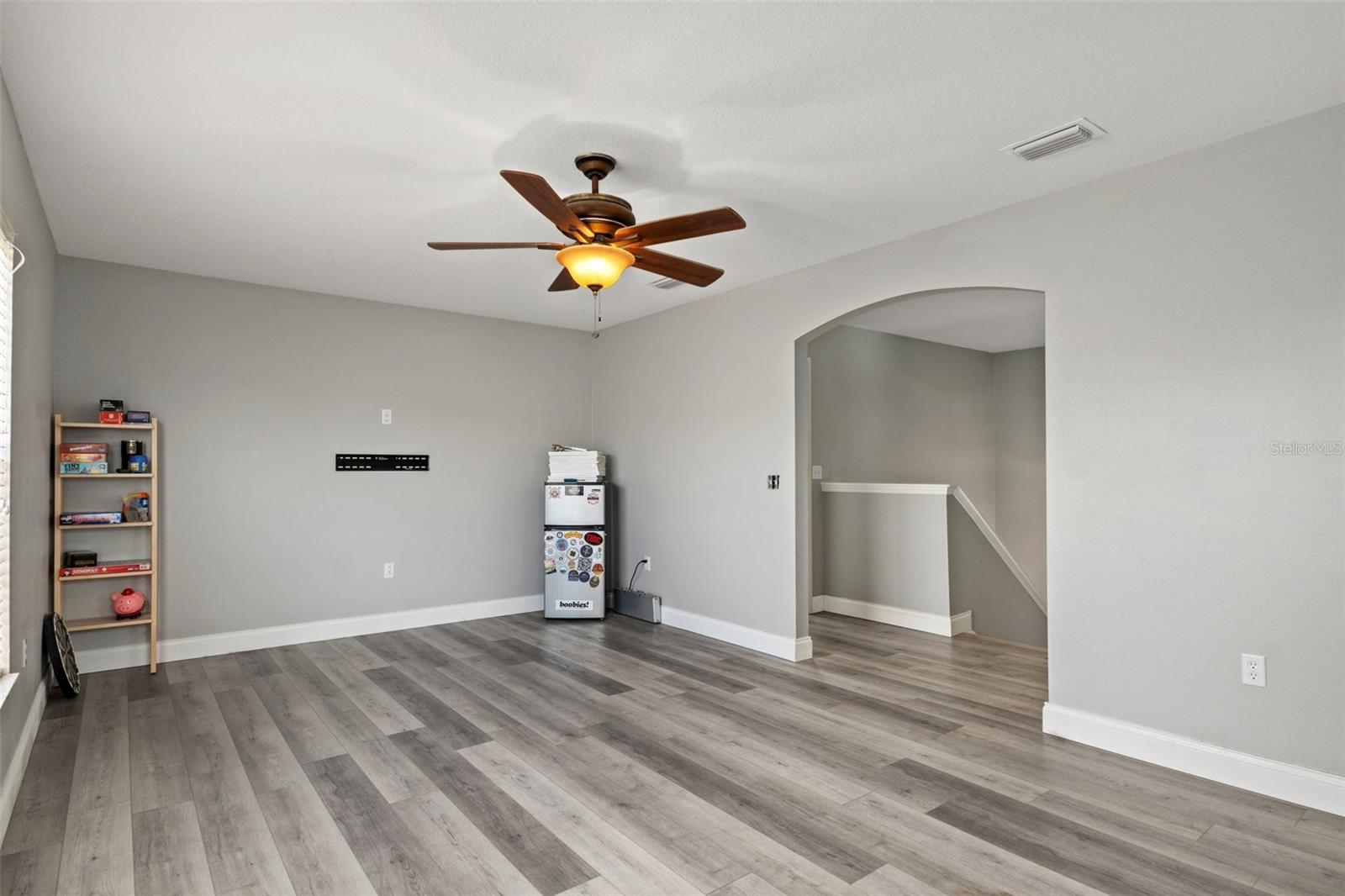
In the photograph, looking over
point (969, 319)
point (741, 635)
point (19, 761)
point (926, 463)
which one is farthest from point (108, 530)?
point (926, 463)

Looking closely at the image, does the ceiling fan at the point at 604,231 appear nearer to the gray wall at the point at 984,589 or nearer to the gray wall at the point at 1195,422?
the gray wall at the point at 1195,422

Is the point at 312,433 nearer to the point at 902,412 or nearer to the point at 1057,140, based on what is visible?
the point at 1057,140

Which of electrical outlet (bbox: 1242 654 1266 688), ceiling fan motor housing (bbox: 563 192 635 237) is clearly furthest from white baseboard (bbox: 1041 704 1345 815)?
ceiling fan motor housing (bbox: 563 192 635 237)

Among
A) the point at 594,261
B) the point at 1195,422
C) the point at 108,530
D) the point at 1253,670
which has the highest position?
the point at 594,261

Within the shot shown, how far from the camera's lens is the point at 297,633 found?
5094 millimetres

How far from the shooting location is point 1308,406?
267 centimetres

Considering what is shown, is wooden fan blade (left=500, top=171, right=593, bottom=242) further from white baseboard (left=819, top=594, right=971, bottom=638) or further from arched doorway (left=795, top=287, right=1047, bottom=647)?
white baseboard (left=819, top=594, right=971, bottom=638)

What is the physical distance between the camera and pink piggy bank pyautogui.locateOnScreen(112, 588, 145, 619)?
13.9ft

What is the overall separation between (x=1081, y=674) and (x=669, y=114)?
294cm

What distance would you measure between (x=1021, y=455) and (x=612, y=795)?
22.6 ft

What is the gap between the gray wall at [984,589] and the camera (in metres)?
5.61

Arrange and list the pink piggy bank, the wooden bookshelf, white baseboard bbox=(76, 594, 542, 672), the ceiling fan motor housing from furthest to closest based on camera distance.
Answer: white baseboard bbox=(76, 594, 542, 672)
the pink piggy bank
the wooden bookshelf
the ceiling fan motor housing

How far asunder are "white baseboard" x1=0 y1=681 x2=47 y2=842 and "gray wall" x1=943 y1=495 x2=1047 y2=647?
5.27m

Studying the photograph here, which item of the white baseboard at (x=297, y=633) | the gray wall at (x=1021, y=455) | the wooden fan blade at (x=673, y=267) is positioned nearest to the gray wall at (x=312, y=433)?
the white baseboard at (x=297, y=633)
